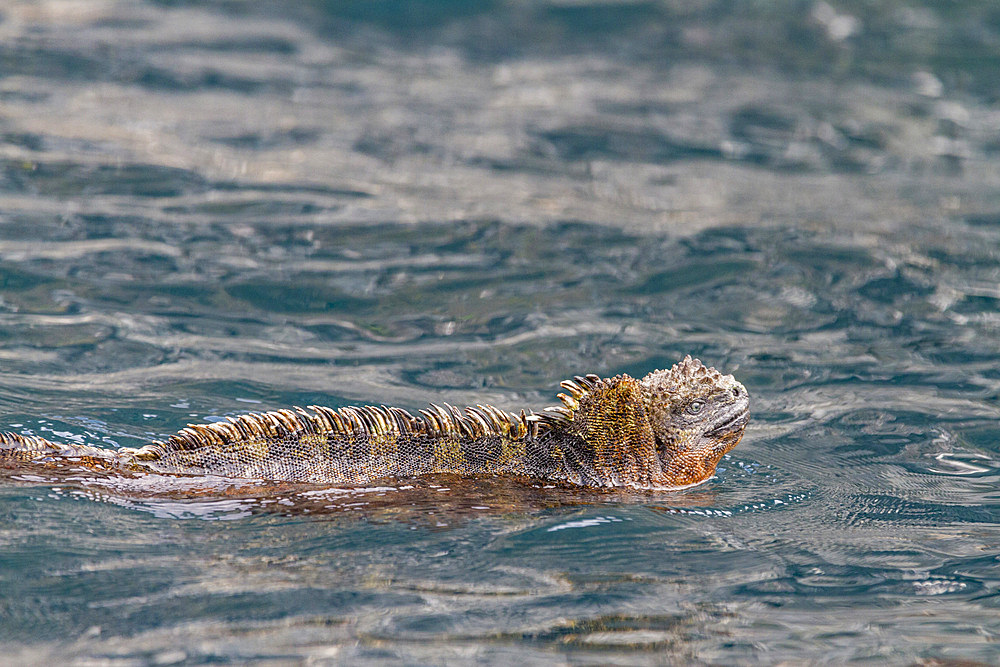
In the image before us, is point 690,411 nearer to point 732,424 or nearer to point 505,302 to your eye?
point 732,424

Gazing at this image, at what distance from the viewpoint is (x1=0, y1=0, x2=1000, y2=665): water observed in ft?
19.4

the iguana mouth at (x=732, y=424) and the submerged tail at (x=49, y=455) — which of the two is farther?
the iguana mouth at (x=732, y=424)

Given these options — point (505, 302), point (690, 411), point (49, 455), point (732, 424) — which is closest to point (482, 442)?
point (690, 411)

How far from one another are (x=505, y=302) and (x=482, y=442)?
481 cm

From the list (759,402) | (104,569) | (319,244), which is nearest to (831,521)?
(759,402)

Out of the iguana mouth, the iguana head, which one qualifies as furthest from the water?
the iguana mouth

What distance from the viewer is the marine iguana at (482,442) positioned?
21.1 feet

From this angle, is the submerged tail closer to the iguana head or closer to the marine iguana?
the marine iguana

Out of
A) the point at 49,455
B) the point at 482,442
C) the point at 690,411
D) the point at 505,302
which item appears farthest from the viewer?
the point at 505,302

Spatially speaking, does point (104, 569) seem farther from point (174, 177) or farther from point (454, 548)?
point (174, 177)

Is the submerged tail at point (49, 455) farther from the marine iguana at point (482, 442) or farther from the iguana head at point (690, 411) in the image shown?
the iguana head at point (690, 411)

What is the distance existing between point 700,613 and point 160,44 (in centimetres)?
1685

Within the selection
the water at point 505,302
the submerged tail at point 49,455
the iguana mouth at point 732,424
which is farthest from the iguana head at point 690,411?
the submerged tail at point 49,455

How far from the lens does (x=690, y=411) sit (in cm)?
706
